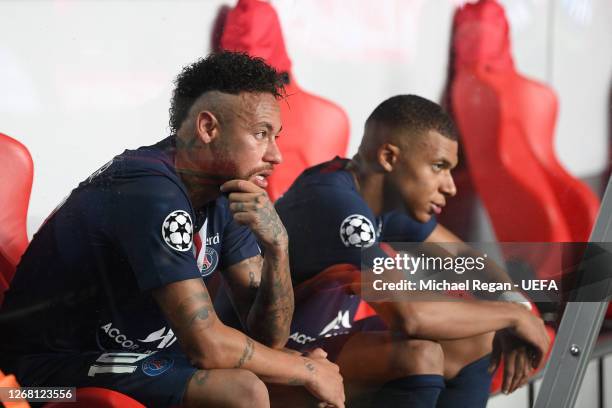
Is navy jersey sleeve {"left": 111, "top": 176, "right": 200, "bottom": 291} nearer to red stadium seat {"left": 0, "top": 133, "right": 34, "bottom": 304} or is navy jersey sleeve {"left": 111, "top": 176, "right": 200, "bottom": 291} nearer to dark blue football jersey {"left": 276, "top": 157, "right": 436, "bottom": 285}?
red stadium seat {"left": 0, "top": 133, "right": 34, "bottom": 304}

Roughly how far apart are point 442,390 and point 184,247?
24.9 inches

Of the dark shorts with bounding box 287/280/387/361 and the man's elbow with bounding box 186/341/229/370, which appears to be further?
the dark shorts with bounding box 287/280/387/361

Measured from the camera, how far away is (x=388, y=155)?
4.76 ft

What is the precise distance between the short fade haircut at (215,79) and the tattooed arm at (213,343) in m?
0.25

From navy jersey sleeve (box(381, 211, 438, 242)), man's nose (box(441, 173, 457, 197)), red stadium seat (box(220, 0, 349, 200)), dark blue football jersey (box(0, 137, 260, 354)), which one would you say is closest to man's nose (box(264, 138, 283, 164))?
red stadium seat (box(220, 0, 349, 200))

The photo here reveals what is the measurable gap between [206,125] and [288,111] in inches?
7.1

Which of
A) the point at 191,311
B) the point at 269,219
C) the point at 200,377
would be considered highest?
the point at 269,219

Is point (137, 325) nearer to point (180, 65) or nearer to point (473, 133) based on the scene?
point (180, 65)

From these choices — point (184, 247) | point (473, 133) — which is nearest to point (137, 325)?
point (184, 247)

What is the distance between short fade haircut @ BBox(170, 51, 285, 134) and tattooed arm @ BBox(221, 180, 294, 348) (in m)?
0.17

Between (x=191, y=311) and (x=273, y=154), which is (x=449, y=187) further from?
(x=191, y=311)

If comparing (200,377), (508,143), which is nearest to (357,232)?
(200,377)

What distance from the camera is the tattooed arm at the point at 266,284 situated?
1287 millimetres

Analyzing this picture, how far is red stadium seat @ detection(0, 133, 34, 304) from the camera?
45.6 inches
